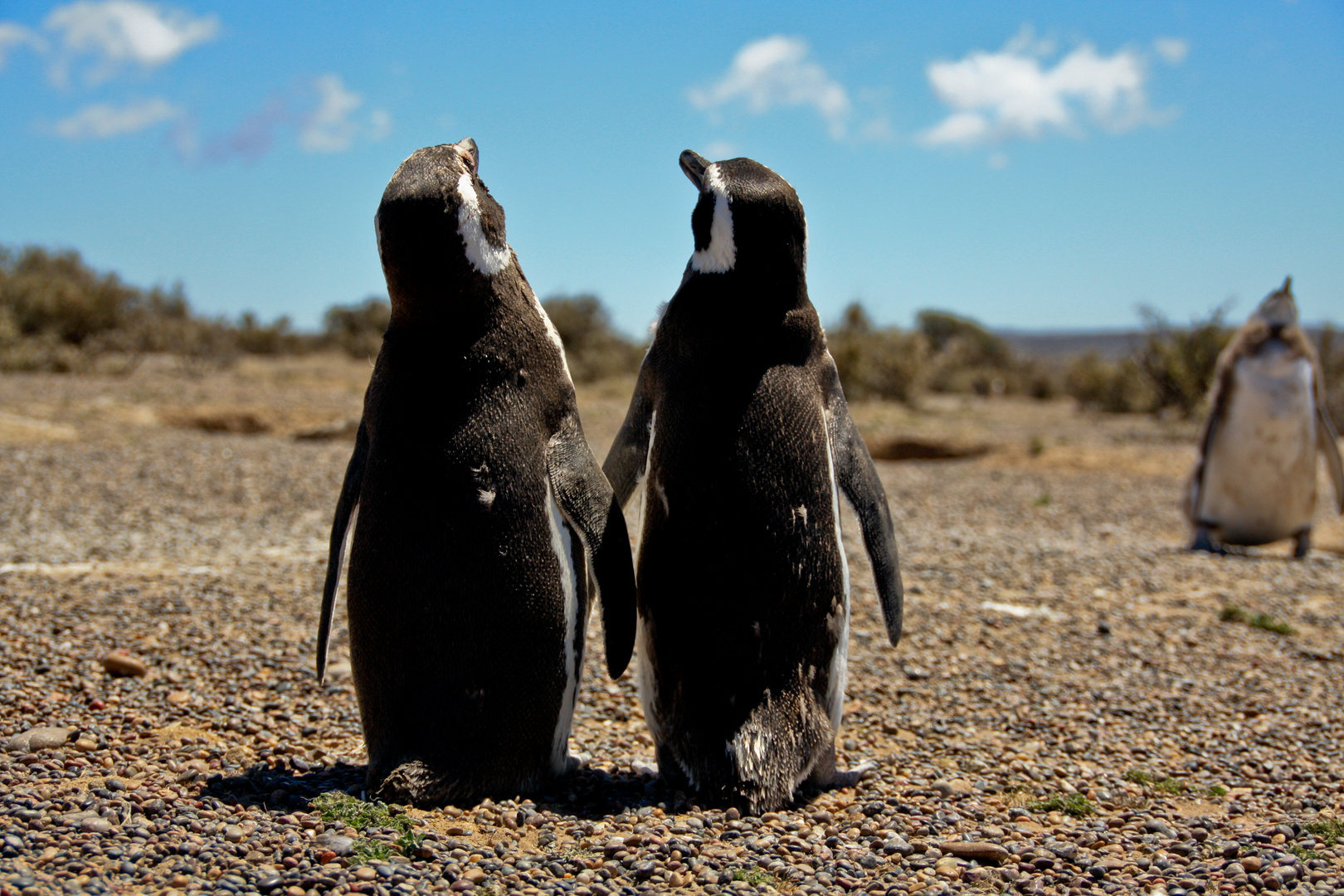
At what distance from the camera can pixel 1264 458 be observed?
885 cm

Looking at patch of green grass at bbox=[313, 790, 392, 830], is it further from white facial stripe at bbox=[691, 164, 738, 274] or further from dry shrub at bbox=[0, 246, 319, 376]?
dry shrub at bbox=[0, 246, 319, 376]

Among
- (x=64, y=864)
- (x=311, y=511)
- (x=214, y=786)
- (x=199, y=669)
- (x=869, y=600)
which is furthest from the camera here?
(x=311, y=511)

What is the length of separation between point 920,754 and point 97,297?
77.4 ft

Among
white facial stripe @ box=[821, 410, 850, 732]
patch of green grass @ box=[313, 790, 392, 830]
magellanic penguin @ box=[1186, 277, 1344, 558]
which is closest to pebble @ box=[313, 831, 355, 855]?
patch of green grass @ box=[313, 790, 392, 830]

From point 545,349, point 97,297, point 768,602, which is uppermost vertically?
point 97,297

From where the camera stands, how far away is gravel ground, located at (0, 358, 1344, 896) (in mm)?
2707

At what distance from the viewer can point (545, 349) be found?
328 cm

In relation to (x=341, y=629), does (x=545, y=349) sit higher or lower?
higher

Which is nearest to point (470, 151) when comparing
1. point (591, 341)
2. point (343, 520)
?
point (343, 520)

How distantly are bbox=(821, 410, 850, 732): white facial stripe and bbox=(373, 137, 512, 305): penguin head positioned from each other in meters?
1.21

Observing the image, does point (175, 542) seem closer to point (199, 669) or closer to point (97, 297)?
point (199, 669)

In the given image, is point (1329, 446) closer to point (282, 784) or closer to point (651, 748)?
point (651, 748)

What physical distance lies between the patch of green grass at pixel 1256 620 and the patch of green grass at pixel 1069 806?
3.29 metres

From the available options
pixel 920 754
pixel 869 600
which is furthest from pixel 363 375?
pixel 920 754
